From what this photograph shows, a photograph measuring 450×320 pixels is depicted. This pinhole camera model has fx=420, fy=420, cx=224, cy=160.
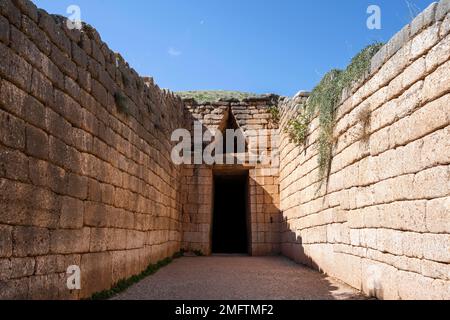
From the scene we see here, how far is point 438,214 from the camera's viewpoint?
4043 millimetres

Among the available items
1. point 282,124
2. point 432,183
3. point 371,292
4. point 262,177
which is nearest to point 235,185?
point 262,177

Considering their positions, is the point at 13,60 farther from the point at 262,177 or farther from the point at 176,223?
the point at 262,177

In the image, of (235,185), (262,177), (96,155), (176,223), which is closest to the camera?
(96,155)

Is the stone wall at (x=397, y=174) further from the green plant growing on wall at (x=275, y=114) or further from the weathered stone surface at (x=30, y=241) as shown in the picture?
the green plant growing on wall at (x=275, y=114)

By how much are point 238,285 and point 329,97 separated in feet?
12.1

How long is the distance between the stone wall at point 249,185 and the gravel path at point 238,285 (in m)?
3.50

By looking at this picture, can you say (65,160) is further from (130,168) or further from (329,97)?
(329,97)

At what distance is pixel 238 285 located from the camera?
23.2 feet

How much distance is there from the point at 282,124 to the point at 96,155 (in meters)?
8.21

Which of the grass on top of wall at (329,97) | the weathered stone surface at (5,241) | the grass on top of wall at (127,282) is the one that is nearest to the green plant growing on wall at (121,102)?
the grass on top of wall at (127,282)

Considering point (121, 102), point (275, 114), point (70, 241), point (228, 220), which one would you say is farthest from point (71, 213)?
point (228, 220)

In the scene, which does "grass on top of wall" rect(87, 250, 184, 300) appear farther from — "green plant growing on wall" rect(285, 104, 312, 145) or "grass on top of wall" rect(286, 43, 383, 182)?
"green plant growing on wall" rect(285, 104, 312, 145)

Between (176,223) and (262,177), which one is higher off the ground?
(262,177)

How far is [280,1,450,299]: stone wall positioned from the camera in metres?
4.06
